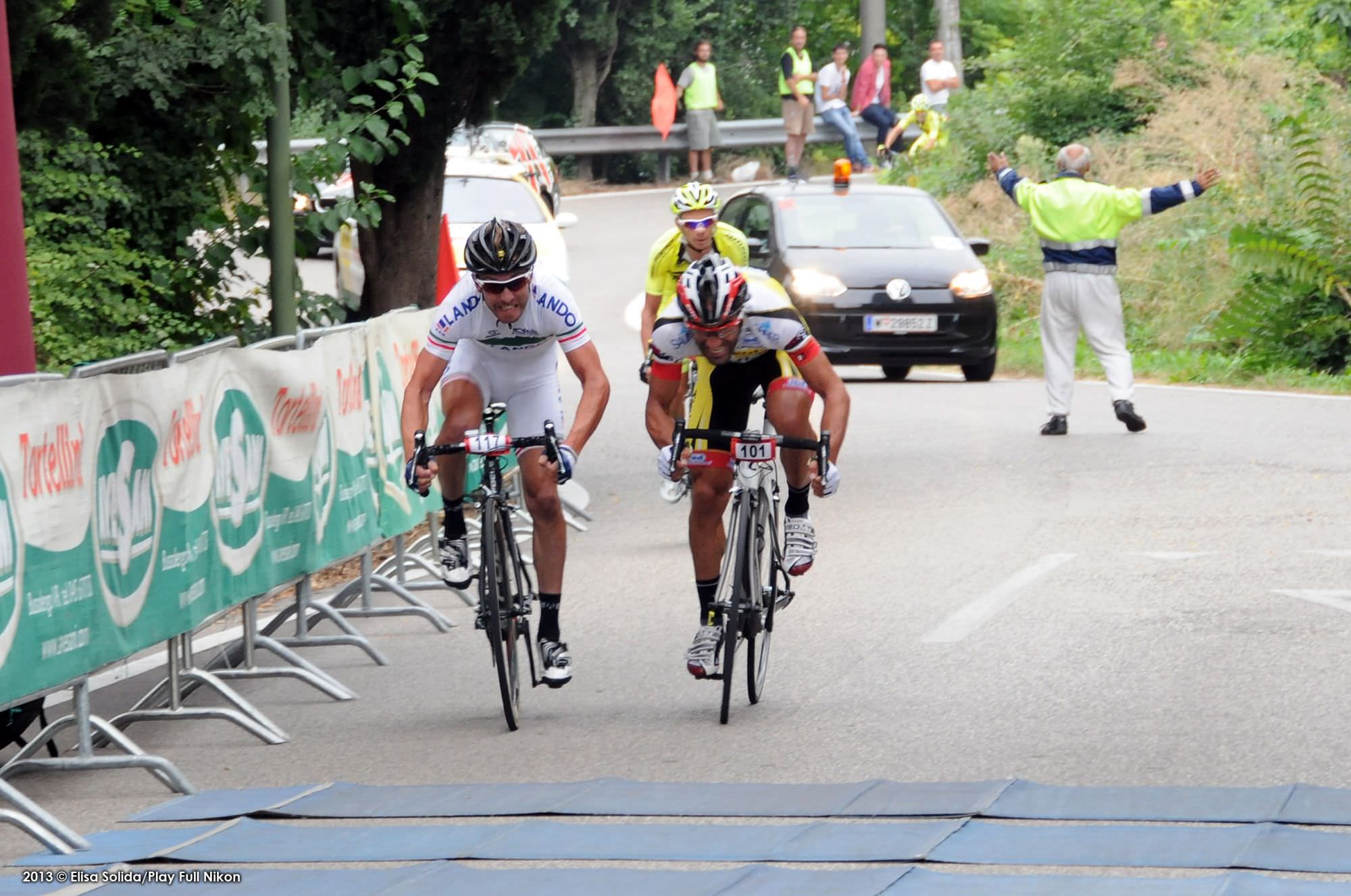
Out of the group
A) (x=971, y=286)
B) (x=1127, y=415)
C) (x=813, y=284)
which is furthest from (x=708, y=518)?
(x=971, y=286)

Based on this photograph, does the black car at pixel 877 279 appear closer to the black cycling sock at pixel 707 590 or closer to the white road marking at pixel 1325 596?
the white road marking at pixel 1325 596

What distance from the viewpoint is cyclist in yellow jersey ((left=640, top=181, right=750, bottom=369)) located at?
41.0 ft

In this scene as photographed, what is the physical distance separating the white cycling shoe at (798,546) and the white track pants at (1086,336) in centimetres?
830

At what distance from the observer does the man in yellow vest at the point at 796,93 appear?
37188 millimetres

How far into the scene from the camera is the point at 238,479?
30.8ft

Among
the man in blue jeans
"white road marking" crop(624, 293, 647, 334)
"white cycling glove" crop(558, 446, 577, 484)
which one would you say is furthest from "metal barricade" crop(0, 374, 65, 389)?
the man in blue jeans

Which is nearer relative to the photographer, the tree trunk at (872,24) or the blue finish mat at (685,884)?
the blue finish mat at (685,884)

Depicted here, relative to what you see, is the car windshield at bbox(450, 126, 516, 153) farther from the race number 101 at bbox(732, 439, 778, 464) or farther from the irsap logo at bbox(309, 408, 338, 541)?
the race number 101 at bbox(732, 439, 778, 464)

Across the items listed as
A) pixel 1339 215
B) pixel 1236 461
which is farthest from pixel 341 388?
pixel 1339 215

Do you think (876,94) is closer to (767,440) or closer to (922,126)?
(922,126)

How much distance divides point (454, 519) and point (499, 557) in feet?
1.52

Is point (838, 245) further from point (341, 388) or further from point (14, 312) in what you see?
point (14, 312)

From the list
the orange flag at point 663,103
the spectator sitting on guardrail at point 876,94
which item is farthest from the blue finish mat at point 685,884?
the orange flag at point 663,103

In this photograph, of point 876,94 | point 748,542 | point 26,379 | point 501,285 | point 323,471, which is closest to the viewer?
point 26,379
